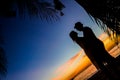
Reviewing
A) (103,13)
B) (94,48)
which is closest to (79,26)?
(94,48)

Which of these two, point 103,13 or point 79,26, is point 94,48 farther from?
point 103,13

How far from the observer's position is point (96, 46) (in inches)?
198

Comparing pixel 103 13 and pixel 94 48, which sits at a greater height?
pixel 103 13

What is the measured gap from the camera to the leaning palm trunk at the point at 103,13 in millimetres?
2357

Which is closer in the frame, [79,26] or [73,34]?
[79,26]

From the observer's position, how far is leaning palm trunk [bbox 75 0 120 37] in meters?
2.36

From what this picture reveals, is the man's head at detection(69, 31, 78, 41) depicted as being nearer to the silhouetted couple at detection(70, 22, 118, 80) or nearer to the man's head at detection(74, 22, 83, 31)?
the silhouetted couple at detection(70, 22, 118, 80)

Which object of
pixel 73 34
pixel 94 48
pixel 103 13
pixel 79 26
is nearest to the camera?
pixel 103 13

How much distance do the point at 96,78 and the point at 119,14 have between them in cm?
319

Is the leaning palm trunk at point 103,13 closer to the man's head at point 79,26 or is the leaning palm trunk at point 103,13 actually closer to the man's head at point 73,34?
the man's head at point 79,26

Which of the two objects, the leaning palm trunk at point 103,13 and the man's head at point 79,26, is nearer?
the leaning palm trunk at point 103,13

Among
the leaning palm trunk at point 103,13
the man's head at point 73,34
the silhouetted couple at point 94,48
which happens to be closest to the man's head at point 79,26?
the silhouetted couple at point 94,48

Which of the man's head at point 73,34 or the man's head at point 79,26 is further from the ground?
the man's head at point 79,26

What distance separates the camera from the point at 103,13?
240cm
